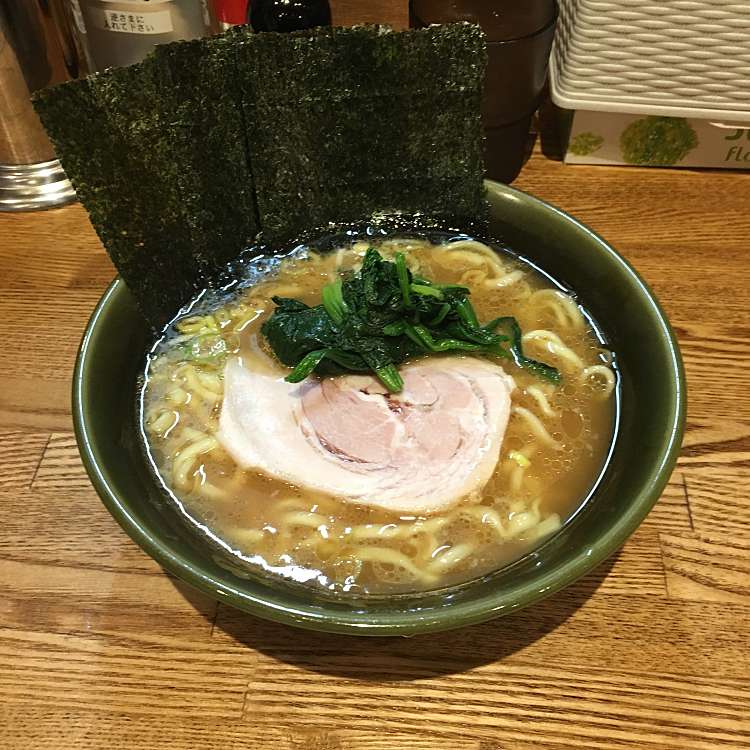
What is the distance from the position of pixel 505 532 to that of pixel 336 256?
0.83m

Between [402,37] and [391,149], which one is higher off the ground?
[402,37]

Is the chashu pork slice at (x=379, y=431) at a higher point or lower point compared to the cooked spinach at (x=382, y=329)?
lower

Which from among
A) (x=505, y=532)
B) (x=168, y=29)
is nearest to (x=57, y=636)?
(x=505, y=532)

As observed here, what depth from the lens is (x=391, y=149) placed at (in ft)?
5.29

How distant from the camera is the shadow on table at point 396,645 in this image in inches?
45.9

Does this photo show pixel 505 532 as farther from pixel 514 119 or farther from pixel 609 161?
pixel 609 161

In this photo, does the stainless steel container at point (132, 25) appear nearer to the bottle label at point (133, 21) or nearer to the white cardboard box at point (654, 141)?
the bottle label at point (133, 21)

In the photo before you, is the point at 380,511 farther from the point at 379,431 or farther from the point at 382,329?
the point at 382,329

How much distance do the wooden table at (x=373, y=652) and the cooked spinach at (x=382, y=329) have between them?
16.7 inches

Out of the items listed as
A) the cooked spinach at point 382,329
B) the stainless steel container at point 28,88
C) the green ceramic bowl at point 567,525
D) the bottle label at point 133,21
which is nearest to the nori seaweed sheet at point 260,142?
the green ceramic bowl at point 567,525

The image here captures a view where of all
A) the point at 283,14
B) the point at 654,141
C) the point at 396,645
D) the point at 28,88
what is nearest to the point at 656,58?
the point at 654,141

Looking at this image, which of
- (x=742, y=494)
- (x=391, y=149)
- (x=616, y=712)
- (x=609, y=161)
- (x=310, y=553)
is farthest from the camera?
(x=609, y=161)

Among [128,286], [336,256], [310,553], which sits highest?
[128,286]

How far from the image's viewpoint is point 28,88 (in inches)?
79.4
